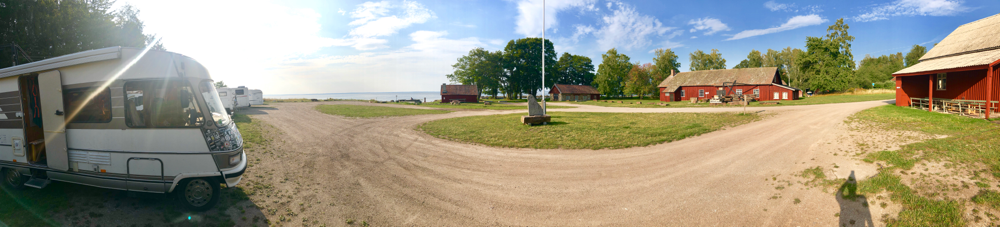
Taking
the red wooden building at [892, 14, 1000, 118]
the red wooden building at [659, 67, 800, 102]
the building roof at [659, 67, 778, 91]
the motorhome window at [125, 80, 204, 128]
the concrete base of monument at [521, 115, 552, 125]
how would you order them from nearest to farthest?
the motorhome window at [125, 80, 204, 128] < the red wooden building at [892, 14, 1000, 118] < the concrete base of monument at [521, 115, 552, 125] < the red wooden building at [659, 67, 800, 102] < the building roof at [659, 67, 778, 91]

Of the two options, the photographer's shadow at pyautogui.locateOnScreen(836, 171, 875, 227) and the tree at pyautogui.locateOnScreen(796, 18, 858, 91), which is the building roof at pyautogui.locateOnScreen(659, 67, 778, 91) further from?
the photographer's shadow at pyautogui.locateOnScreen(836, 171, 875, 227)

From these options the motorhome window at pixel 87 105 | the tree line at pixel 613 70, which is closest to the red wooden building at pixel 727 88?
the tree line at pixel 613 70

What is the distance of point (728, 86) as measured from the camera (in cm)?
4344

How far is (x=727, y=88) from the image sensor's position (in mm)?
44812

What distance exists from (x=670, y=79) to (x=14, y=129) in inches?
2362

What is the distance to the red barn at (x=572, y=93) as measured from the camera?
6178cm

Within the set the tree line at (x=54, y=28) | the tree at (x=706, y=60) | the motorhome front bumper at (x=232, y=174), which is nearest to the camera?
the motorhome front bumper at (x=232, y=174)

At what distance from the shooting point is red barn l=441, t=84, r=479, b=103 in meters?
52.2

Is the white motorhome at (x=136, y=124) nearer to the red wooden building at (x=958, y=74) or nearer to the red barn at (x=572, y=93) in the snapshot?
the red wooden building at (x=958, y=74)

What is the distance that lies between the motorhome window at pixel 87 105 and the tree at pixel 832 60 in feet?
236

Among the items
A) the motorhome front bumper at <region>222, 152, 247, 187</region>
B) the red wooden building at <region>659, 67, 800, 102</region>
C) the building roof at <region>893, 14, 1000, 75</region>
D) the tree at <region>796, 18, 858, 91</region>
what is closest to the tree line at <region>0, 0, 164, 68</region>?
the motorhome front bumper at <region>222, 152, 247, 187</region>

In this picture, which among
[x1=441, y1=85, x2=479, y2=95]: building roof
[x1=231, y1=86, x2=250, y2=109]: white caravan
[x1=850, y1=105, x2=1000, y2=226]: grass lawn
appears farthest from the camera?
[x1=441, y1=85, x2=479, y2=95]: building roof

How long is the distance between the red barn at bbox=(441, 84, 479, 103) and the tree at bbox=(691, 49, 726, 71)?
50.9 metres

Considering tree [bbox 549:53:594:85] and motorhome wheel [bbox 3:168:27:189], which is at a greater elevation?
tree [bbox 549:53:594:85]
